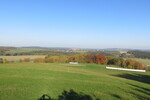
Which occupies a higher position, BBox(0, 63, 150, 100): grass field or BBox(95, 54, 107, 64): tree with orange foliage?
BBox(0, 63, 150, 100): grass field

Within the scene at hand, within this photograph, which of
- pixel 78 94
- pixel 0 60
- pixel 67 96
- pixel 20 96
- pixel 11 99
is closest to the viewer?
pixel 11 99

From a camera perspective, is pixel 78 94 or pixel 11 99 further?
pixel 78 94

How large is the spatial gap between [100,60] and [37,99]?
209ft

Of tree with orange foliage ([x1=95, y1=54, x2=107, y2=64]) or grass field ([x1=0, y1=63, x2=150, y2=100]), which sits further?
A: tree with orange foliage ([x1=95, y1=54, x2=107, y2=64])

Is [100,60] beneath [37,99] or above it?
beneath

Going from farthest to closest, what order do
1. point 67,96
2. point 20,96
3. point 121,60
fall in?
point 121,60 → point 67,96 → point 20,96

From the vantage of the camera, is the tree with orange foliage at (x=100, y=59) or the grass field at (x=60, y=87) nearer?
the grass field at (x=60, y=87)

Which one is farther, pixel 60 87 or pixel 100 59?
pixel 100 59

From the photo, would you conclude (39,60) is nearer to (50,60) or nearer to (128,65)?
(50,60)

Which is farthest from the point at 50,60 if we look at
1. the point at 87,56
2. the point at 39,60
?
the point at 87,56

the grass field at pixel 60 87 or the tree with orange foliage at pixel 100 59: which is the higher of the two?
the grass field at pixel 60 87

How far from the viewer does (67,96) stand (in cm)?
880

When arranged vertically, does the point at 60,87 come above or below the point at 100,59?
above

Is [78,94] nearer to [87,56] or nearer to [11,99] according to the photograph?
[11,99]
